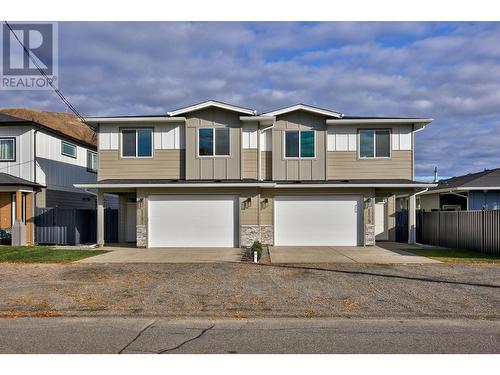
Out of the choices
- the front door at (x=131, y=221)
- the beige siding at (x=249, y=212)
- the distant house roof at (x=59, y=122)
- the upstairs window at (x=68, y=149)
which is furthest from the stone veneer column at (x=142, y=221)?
the distant house roof at (x=59, y=122)

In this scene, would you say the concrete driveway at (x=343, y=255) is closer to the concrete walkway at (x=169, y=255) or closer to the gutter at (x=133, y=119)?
the concrete walkway at (x=169, y=255)

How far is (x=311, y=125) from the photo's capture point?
19953 millimetres

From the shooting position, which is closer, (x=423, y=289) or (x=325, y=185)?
(x=423, y=289)

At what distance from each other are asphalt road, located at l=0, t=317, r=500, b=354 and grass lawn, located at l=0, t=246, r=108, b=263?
7.98m

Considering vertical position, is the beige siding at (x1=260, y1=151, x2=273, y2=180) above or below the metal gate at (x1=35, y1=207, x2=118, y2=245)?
above

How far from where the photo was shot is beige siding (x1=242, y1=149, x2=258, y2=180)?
19484 mm

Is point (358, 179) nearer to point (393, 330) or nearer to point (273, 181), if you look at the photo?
point (273, 181)

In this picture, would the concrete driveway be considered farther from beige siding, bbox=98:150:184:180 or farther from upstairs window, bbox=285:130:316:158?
beige siding, bbox=98:150:184:180

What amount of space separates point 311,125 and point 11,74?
41.7 ft

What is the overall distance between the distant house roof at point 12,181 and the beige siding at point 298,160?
36.3 ft

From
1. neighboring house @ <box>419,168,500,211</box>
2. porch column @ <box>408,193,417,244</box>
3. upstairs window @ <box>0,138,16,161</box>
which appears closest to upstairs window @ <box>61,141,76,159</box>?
upstairs window @ <box>0,138,16,161</box>

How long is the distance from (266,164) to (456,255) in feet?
27.9

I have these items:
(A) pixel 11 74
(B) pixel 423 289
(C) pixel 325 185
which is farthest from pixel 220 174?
(B) pixel 423 289

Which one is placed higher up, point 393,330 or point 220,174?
point 220,174
